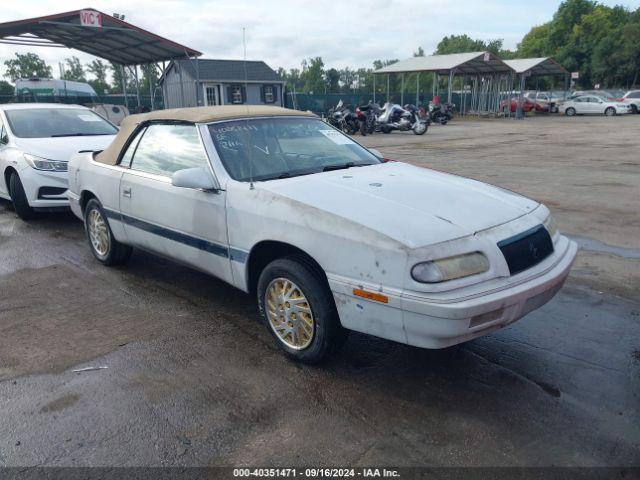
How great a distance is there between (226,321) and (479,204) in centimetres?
210

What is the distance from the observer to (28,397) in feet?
10.7

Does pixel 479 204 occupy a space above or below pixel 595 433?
above

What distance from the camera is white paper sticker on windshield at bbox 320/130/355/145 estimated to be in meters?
4.63

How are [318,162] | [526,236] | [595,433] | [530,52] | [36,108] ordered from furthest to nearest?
[530,52], [36,108], [318,162], [526,236], [595,433]

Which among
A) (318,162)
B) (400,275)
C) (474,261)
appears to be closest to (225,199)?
(318,162)

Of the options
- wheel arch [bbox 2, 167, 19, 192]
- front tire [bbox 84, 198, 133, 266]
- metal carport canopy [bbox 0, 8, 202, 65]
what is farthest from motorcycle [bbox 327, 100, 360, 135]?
front tire [bbox 84, 198, 133, 266]

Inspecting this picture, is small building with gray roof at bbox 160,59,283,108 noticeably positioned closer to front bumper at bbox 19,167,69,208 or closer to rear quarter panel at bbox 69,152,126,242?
front bumper at bbox 19,167,69,208

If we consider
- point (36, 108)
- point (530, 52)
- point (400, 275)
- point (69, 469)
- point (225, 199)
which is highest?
point (530, 52)

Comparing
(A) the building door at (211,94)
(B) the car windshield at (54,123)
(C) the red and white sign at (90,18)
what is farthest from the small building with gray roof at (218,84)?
(B) the car windshield at (54,123)

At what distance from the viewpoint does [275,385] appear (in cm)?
330

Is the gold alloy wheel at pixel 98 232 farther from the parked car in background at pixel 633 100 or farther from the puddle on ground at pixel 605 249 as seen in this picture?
the parked car in background at pixel 633 100

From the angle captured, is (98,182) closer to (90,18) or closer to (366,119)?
(90,18)

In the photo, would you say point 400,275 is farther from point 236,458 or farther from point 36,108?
point 36,108

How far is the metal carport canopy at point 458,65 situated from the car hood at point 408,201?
30905 millimetres
